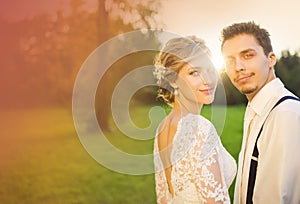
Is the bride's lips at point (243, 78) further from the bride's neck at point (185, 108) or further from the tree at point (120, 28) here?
the tree at point (120, 28)

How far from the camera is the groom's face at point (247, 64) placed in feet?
7.77

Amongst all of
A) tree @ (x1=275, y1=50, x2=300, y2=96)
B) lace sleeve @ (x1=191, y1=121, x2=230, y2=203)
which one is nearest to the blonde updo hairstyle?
lace sleeve @ (x1=191, y1=121, x2=230, y2=203)

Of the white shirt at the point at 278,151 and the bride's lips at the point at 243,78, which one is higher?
the bride's lips at the point at 243,78

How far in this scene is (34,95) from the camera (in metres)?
2.43

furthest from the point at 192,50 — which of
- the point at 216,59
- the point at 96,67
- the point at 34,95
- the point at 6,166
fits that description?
the point at 6,166

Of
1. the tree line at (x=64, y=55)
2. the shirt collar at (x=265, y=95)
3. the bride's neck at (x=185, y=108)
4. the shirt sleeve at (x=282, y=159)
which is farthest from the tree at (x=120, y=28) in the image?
the shirt sleeve at (x=282, y=159)

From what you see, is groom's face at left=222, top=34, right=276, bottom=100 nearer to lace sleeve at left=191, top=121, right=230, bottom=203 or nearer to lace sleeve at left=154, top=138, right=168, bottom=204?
lace sleeve at left=191, top=121, right=230, bottom=203

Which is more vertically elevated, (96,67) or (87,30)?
(87,30)

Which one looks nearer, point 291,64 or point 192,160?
point 192,160

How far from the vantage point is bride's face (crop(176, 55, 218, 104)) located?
235 centimetres

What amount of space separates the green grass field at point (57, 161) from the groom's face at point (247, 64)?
0.42ft

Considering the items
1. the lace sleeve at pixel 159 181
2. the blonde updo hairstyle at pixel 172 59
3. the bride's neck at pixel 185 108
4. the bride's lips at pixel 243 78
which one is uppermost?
the blonde updo hairstyle at pixel 172 59

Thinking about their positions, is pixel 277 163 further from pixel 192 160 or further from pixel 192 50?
pixel 192 50

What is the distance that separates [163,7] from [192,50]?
282 millimetres
